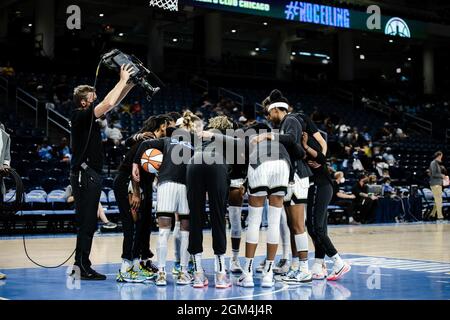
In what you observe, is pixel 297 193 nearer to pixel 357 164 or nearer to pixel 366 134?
pixel 357 164

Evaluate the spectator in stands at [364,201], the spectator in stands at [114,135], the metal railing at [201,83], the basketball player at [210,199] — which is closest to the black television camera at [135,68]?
the basketball player at [210,199]

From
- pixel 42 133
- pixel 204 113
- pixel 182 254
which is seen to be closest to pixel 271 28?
pixel 204 113

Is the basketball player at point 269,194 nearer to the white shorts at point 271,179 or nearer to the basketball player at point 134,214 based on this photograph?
the white shorts at point 271,179

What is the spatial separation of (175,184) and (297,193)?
1283mm

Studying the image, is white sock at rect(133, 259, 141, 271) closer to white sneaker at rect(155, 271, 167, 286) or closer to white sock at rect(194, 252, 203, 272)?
white sneaker at rect(155, 271, 167, 286)

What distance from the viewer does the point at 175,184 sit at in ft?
21.3

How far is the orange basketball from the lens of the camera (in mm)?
6652

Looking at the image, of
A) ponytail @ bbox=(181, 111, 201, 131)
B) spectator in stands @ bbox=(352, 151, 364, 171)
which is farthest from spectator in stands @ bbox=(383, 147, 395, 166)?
ponytail @ bbox=(181, 111, 201, 131)

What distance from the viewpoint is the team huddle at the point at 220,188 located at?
6289mm

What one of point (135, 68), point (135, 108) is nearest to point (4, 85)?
point (135, 108)

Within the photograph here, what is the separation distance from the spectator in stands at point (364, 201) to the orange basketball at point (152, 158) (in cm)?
1236

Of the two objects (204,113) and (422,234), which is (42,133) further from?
(422,234)

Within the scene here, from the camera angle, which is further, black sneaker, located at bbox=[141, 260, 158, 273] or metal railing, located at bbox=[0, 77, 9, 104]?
metal railing, located at bbox=[0, 77, 9, 104]
